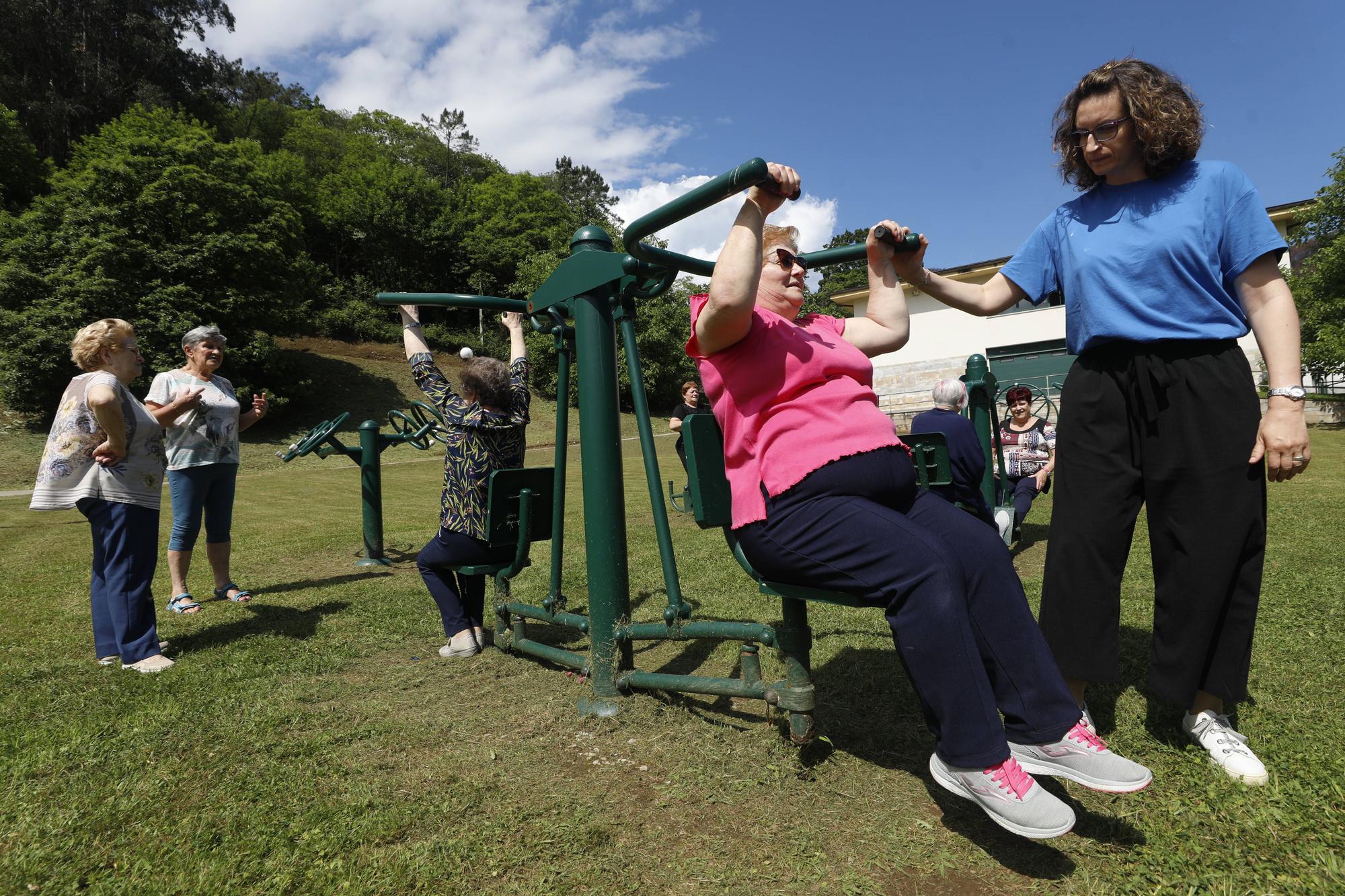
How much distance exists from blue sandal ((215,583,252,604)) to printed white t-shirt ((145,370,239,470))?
90 cm

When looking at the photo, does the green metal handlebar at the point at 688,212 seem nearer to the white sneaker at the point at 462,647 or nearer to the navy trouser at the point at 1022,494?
the white sneaker at the point at 462,647

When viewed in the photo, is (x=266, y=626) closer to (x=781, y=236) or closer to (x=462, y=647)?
(x=462, y=647)

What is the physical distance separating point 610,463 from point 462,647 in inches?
54.3

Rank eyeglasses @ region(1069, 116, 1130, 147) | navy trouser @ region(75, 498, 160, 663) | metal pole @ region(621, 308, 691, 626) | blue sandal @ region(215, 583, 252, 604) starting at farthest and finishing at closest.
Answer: blue sandal @ region(215, 583, 252, 604) < navy trouser @ region(75, 498, 160, 663) < metal pole @ region(621, 308, 691, 626) < eyeglasses @ region(1069, 116, 1130, 147)

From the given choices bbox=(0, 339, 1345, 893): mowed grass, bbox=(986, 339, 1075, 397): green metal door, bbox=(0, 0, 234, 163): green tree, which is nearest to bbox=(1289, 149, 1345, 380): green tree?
bbox=(986, 339, 1075, 397): green metal door

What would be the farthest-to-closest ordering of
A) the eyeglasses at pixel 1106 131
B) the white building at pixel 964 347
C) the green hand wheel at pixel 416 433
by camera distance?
the white building at pixel 964 347 → the green hand wheel at pixel 416 433 → the eyeglasses at pixel 1106 131

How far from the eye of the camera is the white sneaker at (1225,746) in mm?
2055

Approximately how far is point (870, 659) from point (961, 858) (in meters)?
1.49

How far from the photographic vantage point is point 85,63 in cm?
3662

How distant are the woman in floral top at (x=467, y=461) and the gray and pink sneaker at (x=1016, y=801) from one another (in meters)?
2.43

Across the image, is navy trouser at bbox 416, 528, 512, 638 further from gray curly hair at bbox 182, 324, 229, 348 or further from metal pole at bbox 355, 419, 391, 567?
metal pole at bbox 355, 419, 391, 567

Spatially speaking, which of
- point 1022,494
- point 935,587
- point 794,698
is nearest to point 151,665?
point 794,698

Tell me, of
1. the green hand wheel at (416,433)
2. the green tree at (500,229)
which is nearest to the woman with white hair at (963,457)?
the green hand wheel at (416,433)

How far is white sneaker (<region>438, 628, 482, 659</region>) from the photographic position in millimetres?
3562
